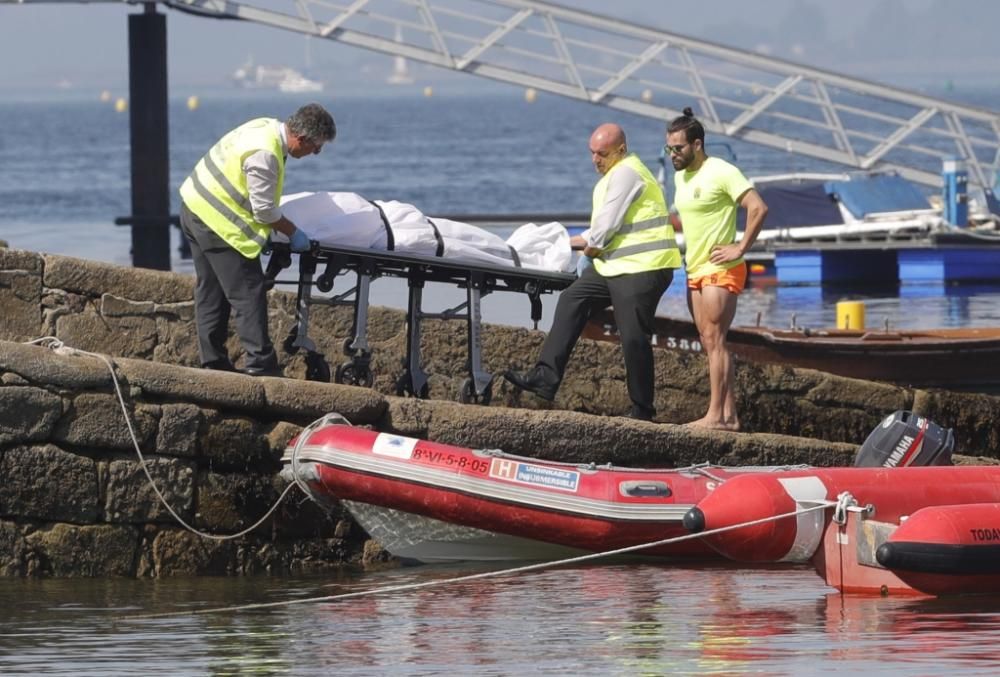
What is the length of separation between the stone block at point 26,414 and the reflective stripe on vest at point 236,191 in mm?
1433

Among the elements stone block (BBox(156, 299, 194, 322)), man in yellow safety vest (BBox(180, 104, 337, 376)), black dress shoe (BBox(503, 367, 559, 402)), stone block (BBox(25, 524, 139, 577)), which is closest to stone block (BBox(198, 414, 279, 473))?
stone block (BBox(25, 524, 139, 577))

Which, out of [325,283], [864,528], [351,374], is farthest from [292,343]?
[864,528]

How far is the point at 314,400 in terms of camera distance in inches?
363

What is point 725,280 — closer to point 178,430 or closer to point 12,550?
point 178,430

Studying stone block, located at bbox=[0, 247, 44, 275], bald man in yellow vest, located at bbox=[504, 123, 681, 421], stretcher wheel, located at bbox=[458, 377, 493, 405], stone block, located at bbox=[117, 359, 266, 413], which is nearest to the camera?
stone block, located at bbox=[117, 359, 266, 413]

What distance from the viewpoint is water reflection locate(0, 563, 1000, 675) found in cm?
710

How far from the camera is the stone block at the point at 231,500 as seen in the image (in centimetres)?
910

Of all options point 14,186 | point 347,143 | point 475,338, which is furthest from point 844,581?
point 347,143

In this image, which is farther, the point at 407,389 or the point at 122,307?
the point at 122,307

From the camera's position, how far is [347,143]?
9838cm

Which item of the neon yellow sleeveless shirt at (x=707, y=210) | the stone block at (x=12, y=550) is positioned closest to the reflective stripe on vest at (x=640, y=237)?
the neon yellow sleeveless shirt at (x=707, y=210)

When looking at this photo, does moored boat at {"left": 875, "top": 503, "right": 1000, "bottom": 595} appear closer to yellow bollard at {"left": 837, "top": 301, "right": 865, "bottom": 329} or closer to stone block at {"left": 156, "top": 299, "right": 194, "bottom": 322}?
stone block at {"left": 156, "top": 299, "right": 194, "bottom": 322}

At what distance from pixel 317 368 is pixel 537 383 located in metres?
1.15

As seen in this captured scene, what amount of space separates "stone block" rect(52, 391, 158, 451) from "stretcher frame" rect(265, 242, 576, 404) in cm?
141
